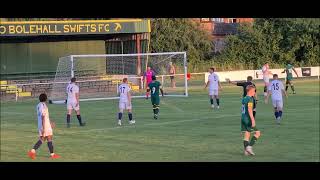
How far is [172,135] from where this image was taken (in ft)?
59.8

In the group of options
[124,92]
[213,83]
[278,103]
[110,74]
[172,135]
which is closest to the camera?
[172,135]

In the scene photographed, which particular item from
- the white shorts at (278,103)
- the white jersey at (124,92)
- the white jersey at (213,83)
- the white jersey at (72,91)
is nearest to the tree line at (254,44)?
the white jersey at (213,83)

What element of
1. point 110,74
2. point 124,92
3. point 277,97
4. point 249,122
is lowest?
point 249,122

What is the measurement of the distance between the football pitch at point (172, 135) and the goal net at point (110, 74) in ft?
19.2

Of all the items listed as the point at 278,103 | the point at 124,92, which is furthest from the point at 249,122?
the point at 124,92

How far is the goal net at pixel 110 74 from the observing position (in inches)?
1431

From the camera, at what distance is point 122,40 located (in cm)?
4672

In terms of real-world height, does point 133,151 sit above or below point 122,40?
below

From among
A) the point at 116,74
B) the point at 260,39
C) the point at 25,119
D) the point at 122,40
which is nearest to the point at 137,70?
the point at 116,74

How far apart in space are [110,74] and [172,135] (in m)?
24.1

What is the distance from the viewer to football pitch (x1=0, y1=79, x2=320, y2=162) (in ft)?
45.8

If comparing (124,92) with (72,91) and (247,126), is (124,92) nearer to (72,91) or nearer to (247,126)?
(72,91)
